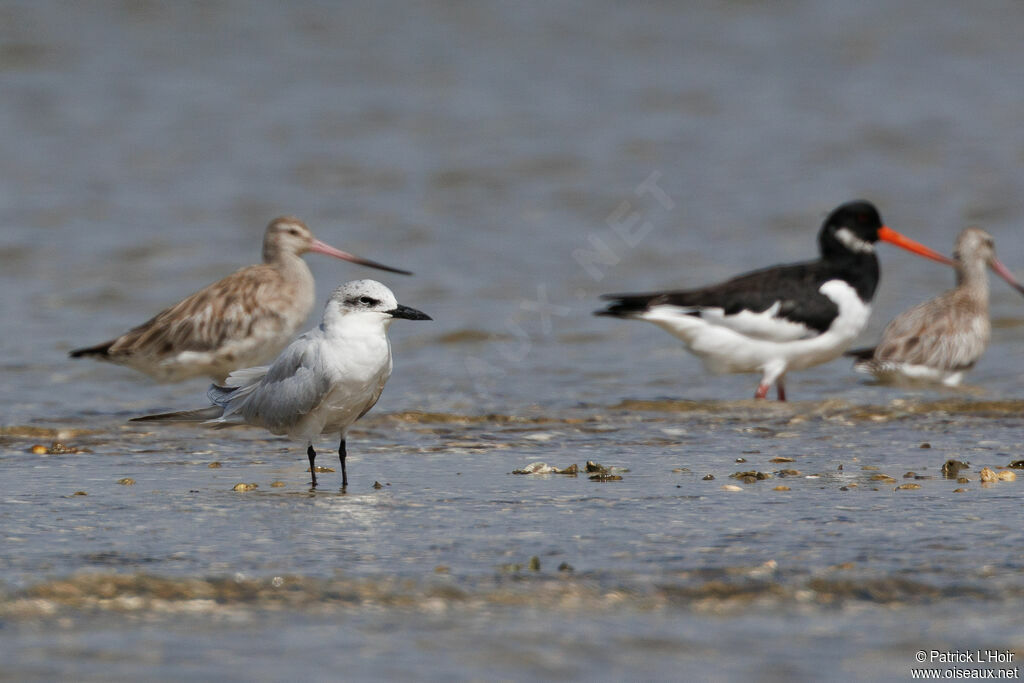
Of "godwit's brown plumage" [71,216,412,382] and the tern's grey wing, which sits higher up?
"godwit's brown plumage" [71,216,412,382]

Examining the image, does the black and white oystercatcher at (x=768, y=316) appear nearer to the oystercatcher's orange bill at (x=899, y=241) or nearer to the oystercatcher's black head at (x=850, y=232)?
the oystercatcher's black head at (x=850, y=232)

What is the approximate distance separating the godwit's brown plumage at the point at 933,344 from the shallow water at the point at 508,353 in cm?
23

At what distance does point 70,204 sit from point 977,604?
1241 cm

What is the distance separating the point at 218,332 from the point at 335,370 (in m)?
3.22

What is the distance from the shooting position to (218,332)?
8930mm

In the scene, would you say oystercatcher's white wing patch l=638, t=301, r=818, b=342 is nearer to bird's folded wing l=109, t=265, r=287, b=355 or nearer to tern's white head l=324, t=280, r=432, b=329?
bird's folded wing l=109, t=265, r=287, b=355

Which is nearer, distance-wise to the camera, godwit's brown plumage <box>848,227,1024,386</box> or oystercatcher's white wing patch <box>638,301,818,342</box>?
oystercatcher's white wing patch <box>638,301,818,342</box>

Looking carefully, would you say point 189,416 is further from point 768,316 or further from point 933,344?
point 933,344

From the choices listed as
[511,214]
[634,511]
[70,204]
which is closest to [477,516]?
[634,511]

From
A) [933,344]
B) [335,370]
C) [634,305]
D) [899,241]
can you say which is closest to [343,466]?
[335,370]

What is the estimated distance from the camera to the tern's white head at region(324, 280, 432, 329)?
5.89m

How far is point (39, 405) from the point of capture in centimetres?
861

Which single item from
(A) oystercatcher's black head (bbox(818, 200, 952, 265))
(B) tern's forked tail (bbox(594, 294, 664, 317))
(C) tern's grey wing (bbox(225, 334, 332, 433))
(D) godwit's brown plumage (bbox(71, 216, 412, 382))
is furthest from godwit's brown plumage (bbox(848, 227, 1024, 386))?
(C) tern's grey wing (bbox(225, 334, 332, 433))

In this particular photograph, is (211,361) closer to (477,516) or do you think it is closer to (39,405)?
(39,405)
